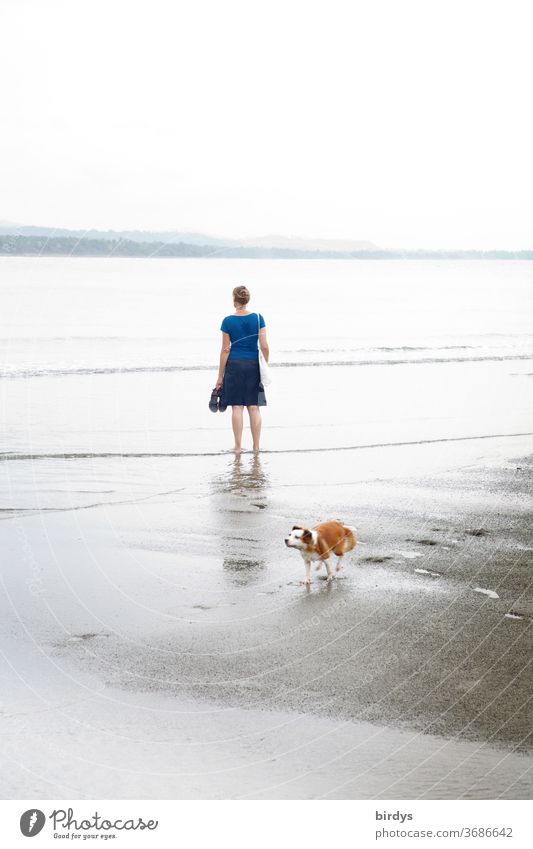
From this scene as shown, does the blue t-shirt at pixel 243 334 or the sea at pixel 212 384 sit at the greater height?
the blue t-shirt at pixel 243 334

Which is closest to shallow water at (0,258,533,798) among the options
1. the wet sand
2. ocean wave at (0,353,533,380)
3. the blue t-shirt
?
the wet sand

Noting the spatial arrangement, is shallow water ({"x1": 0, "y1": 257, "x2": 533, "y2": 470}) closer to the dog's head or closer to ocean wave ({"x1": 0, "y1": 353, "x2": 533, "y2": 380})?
ocean wave ({"x1": 0, "y1": 353, "x2": 533, "y2": 380})

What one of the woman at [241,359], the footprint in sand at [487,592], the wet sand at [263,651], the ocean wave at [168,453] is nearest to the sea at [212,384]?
the ocean wave at [168,453]

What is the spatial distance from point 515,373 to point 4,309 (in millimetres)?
29231

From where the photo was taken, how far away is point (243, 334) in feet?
36.6

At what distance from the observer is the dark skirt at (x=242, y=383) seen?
444 inches

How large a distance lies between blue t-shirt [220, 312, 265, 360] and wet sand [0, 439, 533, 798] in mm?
2541

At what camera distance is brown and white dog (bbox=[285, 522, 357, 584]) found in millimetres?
6328

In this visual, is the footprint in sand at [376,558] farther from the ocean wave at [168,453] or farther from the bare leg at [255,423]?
the ocean wave at [168,453]

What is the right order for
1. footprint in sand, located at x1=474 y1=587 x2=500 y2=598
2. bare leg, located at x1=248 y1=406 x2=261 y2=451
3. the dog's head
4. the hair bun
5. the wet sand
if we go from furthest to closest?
bare leg, located at x1=248 y1=406 x2=261 y2=451, the hair bun, the dog's head, footprint in sand, located at x1=474 y1=587 x2=500 y2=598, the wet sand

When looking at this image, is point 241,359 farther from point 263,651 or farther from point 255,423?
point 263,651

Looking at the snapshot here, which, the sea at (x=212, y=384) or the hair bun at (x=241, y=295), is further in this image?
the sea at (x=212, y=384)

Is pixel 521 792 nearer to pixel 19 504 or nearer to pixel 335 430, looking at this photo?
pixel 19 504

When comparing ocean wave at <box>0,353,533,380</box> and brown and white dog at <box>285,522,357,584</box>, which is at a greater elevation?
brown and white dog at <box>285,522,357,584</box>
